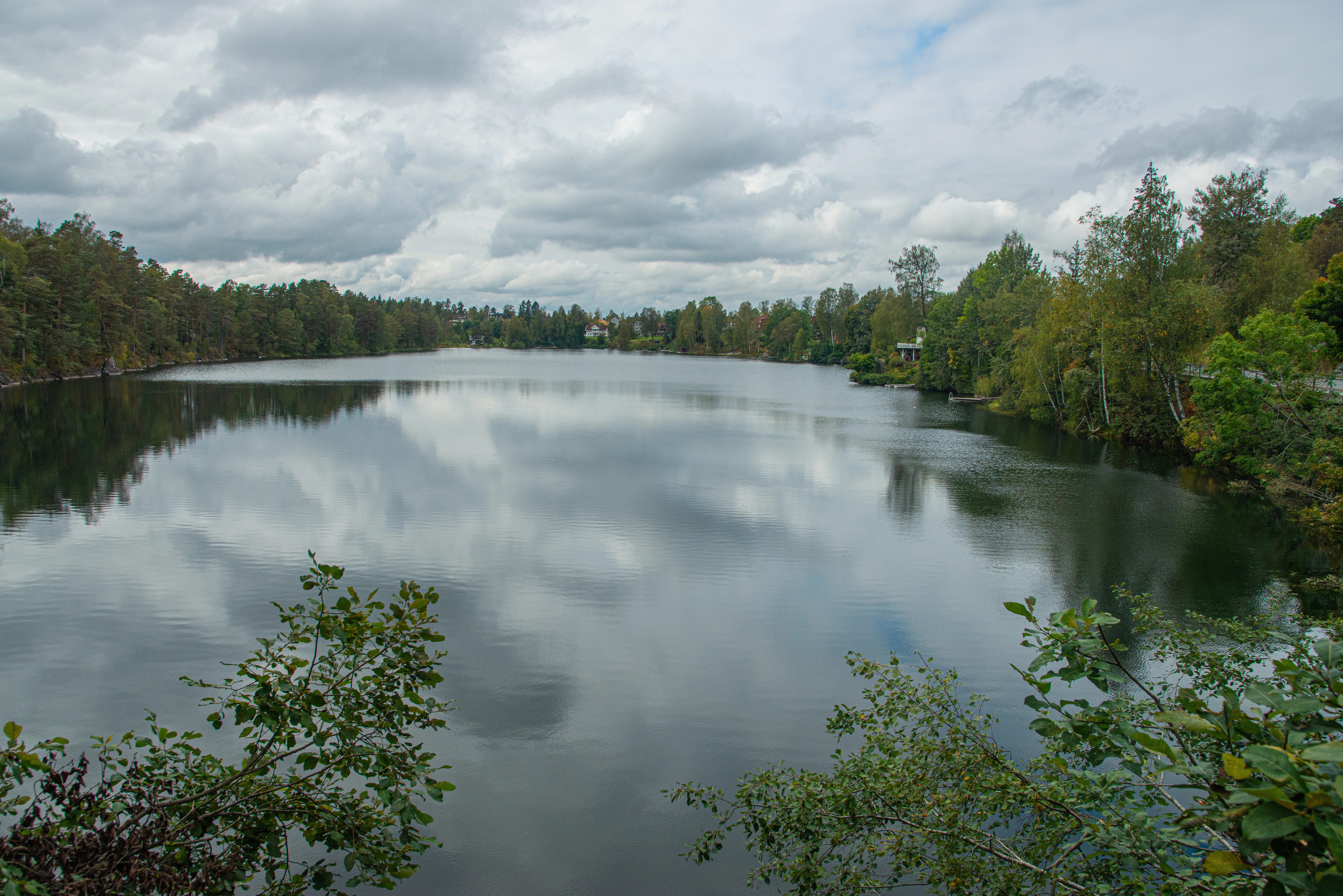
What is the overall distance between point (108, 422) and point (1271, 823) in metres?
46.8

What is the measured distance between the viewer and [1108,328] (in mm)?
37219

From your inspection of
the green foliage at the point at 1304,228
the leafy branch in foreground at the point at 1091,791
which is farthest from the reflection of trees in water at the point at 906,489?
the green foliage at the point at 1304,228

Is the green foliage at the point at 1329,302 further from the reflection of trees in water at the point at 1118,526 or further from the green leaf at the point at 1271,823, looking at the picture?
the green leaf at the point at 1271,823

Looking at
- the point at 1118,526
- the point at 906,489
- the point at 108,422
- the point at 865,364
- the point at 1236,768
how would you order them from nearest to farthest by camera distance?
the point at 1236,768
the point at 1118,526
the point at 906,489
the point at 108,422
the point at 865,364

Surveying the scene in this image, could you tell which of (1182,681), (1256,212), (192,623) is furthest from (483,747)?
(1256,212)

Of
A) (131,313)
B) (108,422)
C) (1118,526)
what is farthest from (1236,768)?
(131,313)

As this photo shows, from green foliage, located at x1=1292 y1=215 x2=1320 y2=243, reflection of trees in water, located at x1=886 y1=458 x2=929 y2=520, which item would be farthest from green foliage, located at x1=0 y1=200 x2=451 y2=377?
green foliage, located at x1=1292 y1=215 x2=1320 y2=243

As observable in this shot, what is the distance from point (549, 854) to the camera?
841cm

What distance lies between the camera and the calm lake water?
9922 mm

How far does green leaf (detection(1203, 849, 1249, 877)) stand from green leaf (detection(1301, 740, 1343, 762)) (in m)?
0.37

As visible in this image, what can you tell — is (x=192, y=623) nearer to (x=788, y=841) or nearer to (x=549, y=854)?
(x=549, y=854)

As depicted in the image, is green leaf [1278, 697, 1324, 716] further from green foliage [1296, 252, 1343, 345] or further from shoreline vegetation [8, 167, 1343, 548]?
green foliage [1296, 252, 1343, 345]

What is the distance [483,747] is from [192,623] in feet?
23.7

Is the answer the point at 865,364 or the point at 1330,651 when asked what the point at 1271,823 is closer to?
A: the point at 1330,651
